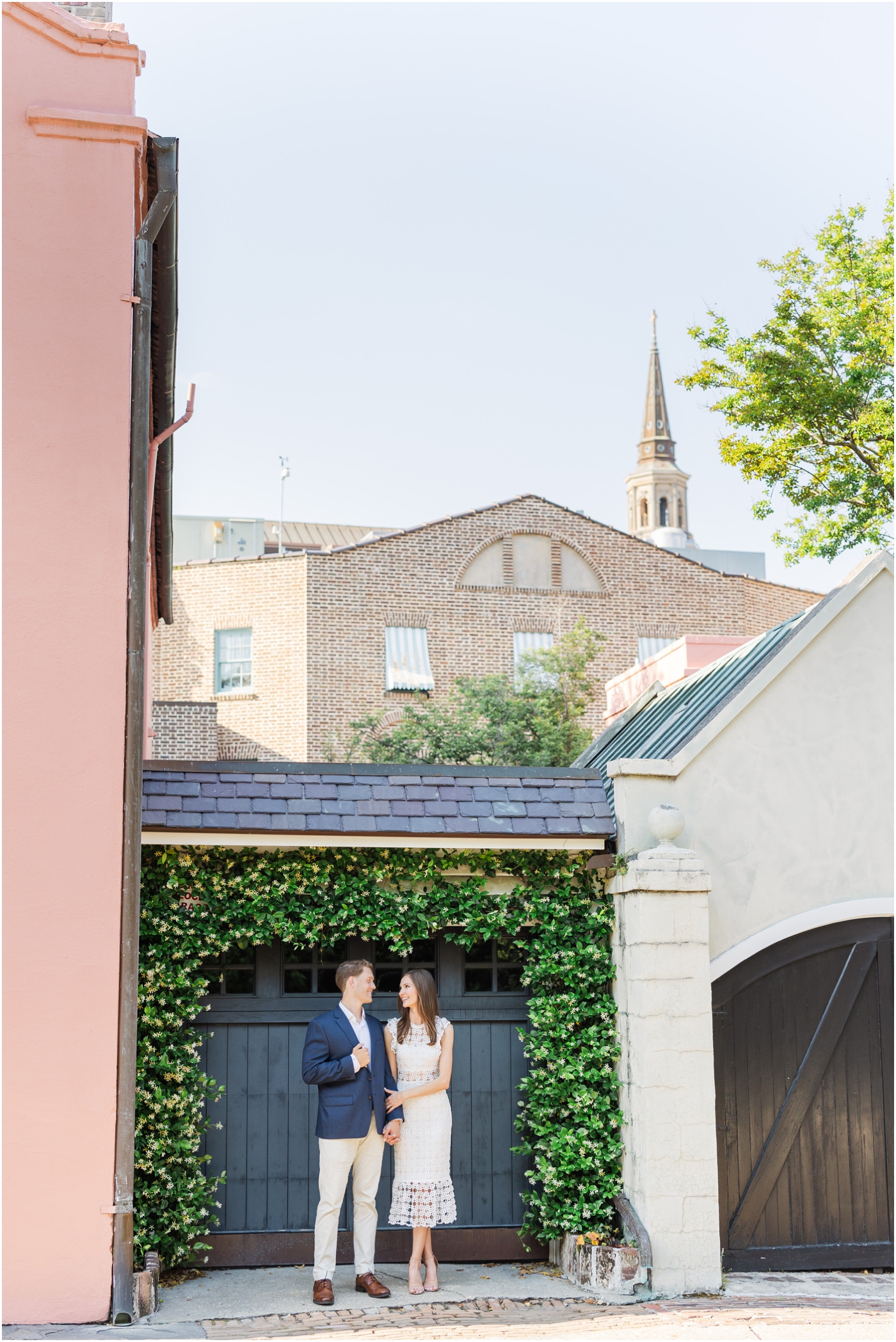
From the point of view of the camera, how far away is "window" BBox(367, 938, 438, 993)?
27.9 feet

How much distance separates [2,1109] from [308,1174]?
91.8 inches

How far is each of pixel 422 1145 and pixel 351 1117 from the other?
0.49m

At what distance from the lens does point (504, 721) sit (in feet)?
93.1

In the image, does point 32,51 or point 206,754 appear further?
point 206,754

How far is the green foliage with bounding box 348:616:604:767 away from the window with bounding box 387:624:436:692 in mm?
419

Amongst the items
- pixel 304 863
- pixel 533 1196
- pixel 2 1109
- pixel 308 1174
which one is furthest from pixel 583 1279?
pixel 2 1109

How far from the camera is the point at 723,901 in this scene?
8.25 meters

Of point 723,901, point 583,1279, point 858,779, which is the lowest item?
point 583,1279

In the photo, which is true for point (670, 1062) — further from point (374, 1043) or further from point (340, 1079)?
point (340, 1079)

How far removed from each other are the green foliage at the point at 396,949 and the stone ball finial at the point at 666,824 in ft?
2.27

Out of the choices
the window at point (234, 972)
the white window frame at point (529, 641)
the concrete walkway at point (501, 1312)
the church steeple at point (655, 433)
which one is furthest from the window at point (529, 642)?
the church steeple at point (655, 433)

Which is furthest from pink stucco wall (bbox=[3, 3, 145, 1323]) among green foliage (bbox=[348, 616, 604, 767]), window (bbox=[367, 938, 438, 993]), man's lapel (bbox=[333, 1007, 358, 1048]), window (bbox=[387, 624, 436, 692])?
window (bbox=[387, 624, 436, 692])

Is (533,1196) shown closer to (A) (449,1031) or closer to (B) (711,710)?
(A) (449,1031)

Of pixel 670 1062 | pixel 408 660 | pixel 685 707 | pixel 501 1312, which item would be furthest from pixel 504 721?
pixel 501 1312
